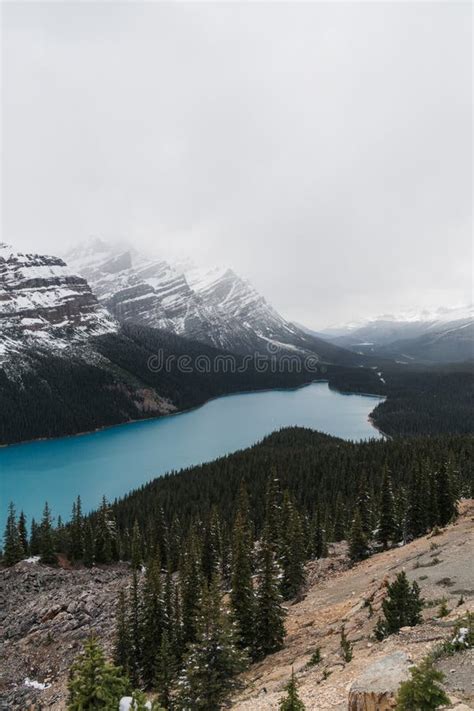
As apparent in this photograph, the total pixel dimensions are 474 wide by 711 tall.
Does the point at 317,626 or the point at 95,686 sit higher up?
the point at 95,686

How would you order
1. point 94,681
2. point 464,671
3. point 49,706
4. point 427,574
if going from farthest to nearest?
1. point 49,706
2. point 427,574
3. point 94,681
4. point 464,671

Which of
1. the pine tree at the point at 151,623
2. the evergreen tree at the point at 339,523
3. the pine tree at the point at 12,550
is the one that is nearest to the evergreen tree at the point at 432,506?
the evergreen tree at the point at 339,523

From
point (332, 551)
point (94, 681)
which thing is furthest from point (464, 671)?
point (332, 551)

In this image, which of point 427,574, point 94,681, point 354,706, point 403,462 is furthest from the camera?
point 403,462

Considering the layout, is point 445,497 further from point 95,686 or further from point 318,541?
point 95,686

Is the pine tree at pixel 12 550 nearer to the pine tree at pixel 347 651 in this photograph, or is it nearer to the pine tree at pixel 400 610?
the pine tree at pixel 347 651

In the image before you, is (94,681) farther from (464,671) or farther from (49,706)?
(49,706)

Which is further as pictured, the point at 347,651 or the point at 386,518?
the point at 386,518

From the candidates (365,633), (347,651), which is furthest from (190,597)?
(347,651)
